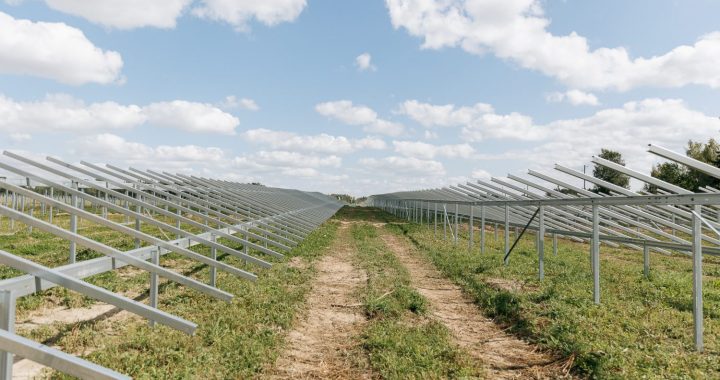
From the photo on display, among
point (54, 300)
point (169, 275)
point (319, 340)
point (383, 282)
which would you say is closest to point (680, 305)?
point (383, 282)

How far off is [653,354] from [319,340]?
3443mm

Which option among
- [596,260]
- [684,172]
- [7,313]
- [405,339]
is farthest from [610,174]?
[7,313]

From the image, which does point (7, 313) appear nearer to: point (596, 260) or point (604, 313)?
point (604, 313)

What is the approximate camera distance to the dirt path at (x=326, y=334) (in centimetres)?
450

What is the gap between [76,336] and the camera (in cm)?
481

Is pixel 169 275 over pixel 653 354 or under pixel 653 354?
over

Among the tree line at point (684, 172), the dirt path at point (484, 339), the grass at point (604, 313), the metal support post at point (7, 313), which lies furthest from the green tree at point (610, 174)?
the metal support post at point (7, 313)

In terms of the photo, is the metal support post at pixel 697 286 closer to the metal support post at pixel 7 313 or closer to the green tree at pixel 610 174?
the metal support post at pixel 7 313

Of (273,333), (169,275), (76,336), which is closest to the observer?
(169,275)

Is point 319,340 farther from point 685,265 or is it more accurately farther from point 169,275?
point 685,265

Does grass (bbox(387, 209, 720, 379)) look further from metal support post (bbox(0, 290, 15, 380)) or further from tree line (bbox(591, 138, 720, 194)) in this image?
tree line (bbox(591, 138, 720, 194))

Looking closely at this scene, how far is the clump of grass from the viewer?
4.46 metres

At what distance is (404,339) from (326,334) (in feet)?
3.18

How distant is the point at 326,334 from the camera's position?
5715 mm
